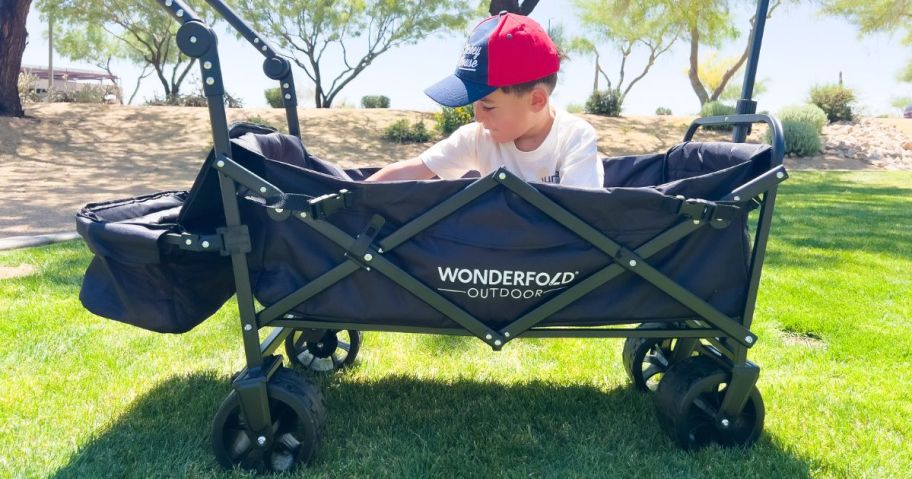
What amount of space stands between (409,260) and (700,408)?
1056 millimetres

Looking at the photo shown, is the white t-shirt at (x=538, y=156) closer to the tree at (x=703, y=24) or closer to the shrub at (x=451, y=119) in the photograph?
the shrub at (x=451, y=119)

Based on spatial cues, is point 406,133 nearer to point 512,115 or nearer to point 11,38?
point 11,38

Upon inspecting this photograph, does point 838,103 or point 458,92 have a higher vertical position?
point 458,92

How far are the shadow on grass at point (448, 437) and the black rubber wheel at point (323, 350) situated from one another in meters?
0.17

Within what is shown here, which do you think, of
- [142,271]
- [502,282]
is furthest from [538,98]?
[142,271]

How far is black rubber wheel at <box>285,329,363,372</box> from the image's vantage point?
106 inches

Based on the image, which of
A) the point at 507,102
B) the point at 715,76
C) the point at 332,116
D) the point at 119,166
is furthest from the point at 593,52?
the point at 507,102

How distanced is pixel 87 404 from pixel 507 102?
180 cm

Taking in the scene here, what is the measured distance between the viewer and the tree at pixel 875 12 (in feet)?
65.0

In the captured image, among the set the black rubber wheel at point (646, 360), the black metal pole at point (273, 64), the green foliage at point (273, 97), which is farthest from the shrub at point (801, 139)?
the green foliage at point (273, 97)

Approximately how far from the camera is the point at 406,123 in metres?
15.4

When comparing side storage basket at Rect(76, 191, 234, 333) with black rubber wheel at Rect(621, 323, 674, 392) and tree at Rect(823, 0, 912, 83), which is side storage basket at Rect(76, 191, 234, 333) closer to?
black rubber wheel at Rect(621, 323, 674, 392)

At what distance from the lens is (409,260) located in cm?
183

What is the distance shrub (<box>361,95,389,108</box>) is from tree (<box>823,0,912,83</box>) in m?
14.4
